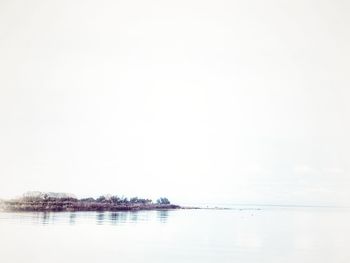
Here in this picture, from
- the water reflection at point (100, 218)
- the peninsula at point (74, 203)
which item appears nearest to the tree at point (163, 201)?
the peninsula at point (74, 203)

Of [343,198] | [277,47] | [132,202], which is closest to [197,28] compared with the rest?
[277,47]

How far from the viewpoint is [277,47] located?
4551 mm

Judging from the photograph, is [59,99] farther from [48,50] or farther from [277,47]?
[277,47]

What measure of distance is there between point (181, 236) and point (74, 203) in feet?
3.29

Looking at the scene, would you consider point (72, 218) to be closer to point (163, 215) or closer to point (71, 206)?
point (71, 206)

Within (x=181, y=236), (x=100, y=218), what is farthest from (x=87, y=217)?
(x=181, y=236)

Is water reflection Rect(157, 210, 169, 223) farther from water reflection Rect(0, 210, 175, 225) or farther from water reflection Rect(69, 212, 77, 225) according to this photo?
water reflection Rect(69, 212, 77, 225)

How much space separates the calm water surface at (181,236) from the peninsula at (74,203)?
6 centimetres

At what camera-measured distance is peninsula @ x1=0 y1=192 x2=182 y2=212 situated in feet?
14.6

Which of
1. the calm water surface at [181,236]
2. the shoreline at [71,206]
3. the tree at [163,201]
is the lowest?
the calm water surface at [181,236]

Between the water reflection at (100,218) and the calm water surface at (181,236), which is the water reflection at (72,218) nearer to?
the calm water surface at (181,236)

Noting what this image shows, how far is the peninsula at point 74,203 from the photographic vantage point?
14.6ft

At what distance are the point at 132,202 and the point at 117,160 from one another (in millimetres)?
393

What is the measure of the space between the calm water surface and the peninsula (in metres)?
0.06
